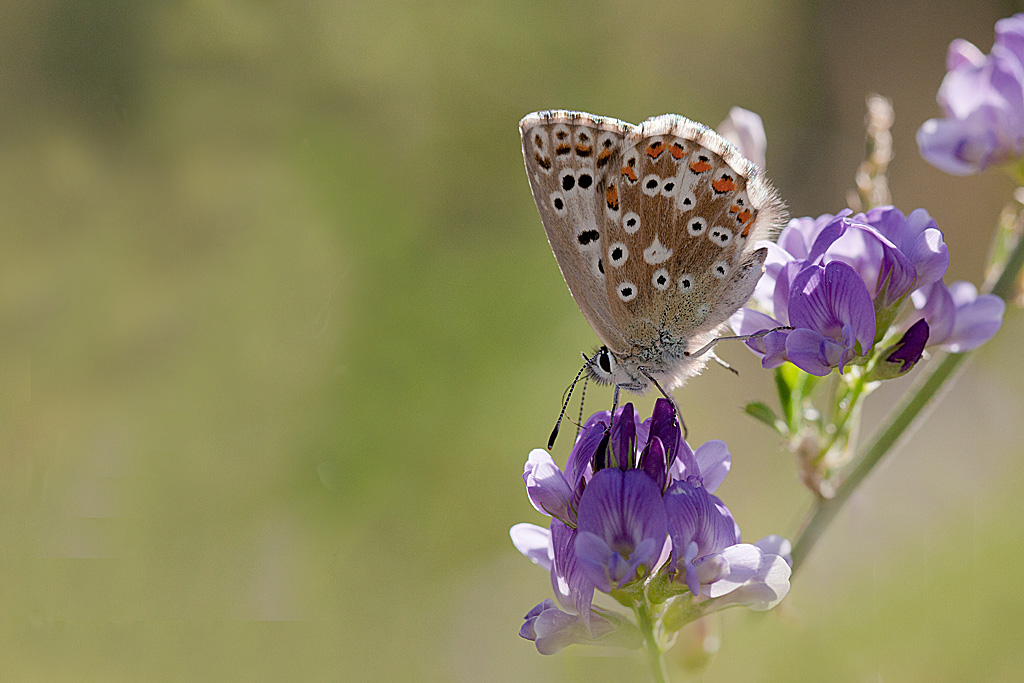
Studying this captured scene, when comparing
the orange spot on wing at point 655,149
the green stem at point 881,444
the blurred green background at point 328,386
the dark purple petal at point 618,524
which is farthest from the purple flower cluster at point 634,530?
the blurred green background at point 328,386

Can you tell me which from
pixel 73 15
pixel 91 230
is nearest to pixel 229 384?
pixel 91 230

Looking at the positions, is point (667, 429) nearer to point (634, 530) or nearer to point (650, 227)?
point (634, 530)

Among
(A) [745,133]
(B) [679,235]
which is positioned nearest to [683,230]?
(B) [679,235]

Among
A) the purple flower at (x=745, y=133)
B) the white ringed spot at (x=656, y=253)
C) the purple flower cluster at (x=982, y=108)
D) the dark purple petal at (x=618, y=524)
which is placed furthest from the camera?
the purple flower at (x=745, y=133)

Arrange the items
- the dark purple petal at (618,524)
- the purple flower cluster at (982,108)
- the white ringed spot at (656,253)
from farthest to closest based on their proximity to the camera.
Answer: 1. the purple flower cluster at (982,108)
2. the white ringed spot at (656,253)
3. the dark purple petal at (618,524)

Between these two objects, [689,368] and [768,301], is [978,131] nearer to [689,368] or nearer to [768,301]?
[768,301]

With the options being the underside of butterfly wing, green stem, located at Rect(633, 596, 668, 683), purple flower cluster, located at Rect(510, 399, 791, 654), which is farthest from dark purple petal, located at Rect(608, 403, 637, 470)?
the underside of butterfly wing

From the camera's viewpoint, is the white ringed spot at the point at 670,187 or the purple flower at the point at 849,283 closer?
the purple flower at the point at 849,283

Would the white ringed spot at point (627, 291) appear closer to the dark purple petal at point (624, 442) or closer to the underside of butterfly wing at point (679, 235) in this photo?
the underside of butterfly wing at point (679, 235)
